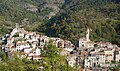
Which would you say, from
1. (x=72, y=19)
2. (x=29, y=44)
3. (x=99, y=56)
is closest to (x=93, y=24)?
(x=72, y=19)

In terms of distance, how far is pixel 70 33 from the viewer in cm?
4253

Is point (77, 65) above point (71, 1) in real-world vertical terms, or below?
below

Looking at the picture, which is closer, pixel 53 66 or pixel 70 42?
pixel 53 66

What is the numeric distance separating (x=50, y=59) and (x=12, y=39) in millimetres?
16071

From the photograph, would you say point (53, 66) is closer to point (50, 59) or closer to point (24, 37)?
point (50, 59)

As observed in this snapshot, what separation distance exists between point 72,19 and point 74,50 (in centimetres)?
1445

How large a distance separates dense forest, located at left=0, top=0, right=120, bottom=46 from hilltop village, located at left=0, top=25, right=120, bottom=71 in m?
2.73

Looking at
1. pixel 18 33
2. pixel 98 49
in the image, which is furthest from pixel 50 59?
pixel 18 33

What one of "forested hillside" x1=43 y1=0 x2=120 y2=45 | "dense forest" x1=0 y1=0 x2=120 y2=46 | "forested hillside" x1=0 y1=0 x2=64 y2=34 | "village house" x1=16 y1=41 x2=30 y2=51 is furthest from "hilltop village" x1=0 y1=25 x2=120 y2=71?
A: "forested hillside" x1=0 y1=0 x2=64 y2=34

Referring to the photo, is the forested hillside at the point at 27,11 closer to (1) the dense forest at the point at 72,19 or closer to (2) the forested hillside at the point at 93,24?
(1) the dense forest at the point at 72,19

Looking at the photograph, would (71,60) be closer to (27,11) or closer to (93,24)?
(93,24)

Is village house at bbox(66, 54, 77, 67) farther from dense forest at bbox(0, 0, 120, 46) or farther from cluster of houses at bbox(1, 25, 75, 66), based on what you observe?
dense forest at bbox(0, 0, 120, 46)

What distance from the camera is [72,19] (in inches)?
1941

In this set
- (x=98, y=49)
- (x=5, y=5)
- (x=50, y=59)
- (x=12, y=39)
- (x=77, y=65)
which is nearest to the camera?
(x=50, y=59)
